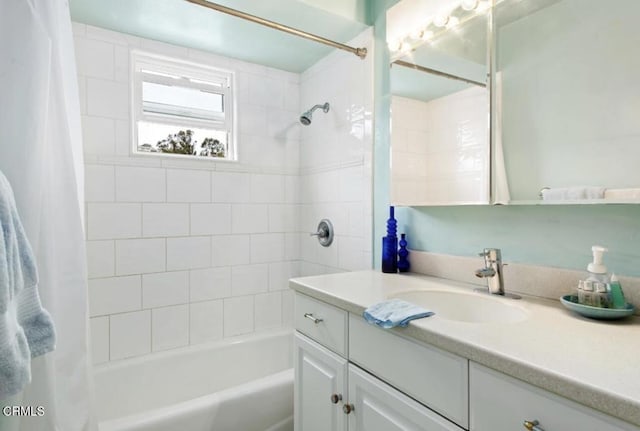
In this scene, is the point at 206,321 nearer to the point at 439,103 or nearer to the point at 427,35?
the point at 439,103

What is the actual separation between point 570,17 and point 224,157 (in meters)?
1.92

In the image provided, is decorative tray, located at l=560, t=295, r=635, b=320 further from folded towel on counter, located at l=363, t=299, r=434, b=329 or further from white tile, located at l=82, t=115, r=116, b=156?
white tile, located at l=82, t=115, r=116, b=156

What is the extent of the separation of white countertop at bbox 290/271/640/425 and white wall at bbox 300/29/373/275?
883mm

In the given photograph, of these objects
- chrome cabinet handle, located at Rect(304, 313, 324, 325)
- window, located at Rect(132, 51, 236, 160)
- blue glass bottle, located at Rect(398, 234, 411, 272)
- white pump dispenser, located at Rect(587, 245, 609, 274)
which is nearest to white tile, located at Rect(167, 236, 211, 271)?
window, located at Rect(132, 51, 236, 160)

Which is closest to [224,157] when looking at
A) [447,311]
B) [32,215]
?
[32,215]

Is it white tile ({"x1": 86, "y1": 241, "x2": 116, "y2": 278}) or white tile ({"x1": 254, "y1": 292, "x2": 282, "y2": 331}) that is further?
white tile ({"x1": 254, "y1": 292, "x2": 282, "y2": 331})

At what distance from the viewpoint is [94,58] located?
188 cm

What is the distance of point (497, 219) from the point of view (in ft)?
4.35

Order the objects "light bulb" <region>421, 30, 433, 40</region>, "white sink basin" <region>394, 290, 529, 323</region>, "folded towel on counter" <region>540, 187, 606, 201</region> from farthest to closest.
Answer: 1. "light bulb" <region>421, 30, 433, 40</region>
2. "white sink basin" <region>394, 290, 529, 323</region>
3. "folded towel on counter" <region>540, 187, 606, 201</region>

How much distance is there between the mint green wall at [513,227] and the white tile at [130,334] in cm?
139

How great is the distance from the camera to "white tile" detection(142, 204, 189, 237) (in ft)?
6.66

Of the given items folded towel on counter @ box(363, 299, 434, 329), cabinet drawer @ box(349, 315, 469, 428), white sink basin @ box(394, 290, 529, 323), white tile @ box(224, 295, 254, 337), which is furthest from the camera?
white tile @ box(224, 295, 254, 337)

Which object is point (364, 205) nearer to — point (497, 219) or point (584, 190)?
point (497, 219)

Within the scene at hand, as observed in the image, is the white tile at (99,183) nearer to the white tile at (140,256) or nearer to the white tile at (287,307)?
the white tile at (140,256)
